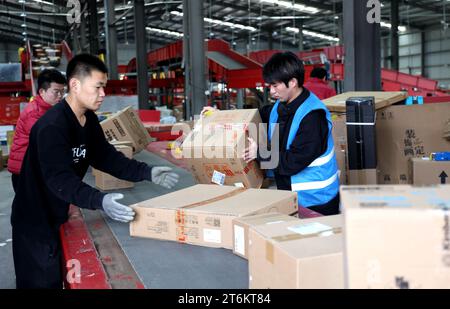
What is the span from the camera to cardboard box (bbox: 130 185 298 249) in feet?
5.90

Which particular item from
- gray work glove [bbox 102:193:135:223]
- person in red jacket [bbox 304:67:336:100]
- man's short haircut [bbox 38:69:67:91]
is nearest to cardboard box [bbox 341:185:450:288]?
gray work glove [bbox 102:193:135:223]

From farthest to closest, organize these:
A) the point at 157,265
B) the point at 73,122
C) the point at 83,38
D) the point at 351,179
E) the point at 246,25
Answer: the point at 246,25
the point at 83,38
the point at 351,179
the point at 73,122
the point at 157,265

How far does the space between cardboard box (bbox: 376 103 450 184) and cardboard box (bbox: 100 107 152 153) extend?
230 cm

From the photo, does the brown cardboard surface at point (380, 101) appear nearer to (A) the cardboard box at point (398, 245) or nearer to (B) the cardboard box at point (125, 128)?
(B) the cardboard box at point (125, 128)

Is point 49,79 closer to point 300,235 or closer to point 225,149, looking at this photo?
point 225,149

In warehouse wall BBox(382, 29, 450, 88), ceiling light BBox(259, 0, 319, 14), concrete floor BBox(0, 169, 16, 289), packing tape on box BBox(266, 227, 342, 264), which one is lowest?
concrete floor BBox(0, 169, 16, 289)

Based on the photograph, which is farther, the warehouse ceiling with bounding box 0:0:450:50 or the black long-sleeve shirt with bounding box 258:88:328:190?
the warehouse ceiling with bounding box 0:0:450:50

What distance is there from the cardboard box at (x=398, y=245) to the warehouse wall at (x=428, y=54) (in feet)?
86.2

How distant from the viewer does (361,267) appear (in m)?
0.99

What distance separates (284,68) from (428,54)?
28041 mm

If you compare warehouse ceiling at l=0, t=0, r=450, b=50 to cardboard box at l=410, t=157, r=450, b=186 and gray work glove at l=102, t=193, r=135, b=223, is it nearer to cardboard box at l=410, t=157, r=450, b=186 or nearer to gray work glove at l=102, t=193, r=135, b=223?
cardboard box at l=410, t=157, r=450, b=186
